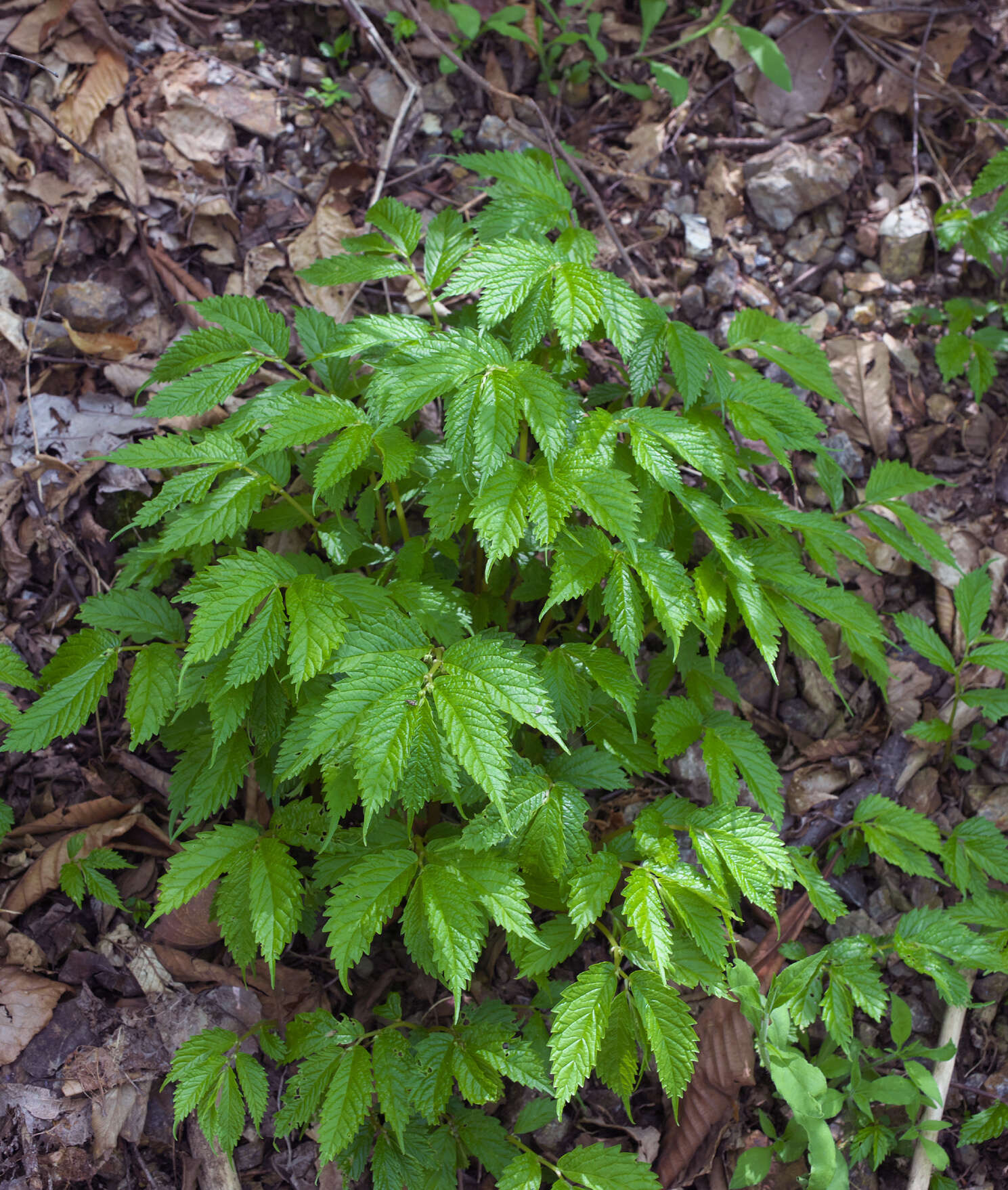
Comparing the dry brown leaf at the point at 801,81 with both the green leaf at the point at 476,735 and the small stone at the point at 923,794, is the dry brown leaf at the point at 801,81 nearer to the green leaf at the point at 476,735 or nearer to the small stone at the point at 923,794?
the small stone at the point at 923,794

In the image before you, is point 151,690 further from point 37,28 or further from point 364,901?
point 37,28

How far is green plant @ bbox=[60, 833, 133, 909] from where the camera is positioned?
2.11 m

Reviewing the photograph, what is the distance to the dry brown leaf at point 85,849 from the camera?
7.20 feet

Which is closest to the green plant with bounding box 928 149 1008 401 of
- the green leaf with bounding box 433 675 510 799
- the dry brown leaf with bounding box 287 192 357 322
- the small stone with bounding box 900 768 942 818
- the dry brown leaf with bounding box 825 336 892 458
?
the dry brown leaf with bounding box 825 336 892 458

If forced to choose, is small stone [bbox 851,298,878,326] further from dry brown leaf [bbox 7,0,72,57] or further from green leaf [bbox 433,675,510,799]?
dry brown leaf [bbox 7,0,72,57]

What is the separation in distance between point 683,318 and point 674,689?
1.37m

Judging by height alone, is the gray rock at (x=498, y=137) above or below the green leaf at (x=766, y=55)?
below

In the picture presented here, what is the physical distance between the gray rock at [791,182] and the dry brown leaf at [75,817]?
3.00 meters

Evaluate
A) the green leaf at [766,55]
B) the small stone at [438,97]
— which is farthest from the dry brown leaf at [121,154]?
the green leaf at [766,55]

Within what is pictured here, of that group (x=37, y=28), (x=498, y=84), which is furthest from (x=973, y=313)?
(x=37, y=28)

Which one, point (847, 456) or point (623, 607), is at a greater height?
point (623, 607)

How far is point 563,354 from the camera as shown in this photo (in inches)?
82.7

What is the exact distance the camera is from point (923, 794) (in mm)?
2699

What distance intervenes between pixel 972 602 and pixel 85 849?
8.40 ft
